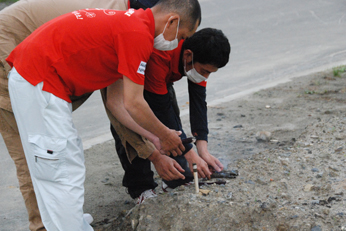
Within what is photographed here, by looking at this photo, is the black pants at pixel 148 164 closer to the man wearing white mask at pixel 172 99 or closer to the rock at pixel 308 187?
the man wearing white mask at pixel 172 99

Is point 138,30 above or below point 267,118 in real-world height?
above

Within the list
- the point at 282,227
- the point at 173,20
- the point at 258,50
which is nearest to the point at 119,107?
the point at 173,20

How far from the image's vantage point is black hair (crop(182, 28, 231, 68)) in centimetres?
303

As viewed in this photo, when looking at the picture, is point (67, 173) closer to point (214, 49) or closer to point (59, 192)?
point (59, 192)

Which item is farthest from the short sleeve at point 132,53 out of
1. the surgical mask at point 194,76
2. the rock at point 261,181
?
the rock at point 261,181

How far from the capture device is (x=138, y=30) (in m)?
2.21

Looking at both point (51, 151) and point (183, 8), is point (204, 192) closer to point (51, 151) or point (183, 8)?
point (51, 151)

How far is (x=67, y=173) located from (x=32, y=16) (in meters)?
1.26

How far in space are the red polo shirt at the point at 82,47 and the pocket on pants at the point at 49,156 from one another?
267 millimetres

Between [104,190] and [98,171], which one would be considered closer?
[104,190]

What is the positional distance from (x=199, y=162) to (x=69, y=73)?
1.39 m

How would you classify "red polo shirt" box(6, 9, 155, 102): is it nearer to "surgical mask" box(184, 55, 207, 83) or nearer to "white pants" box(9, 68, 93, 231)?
"white pants" box(9, 68, 93, 231)

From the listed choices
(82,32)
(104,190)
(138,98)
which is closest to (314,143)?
(104,190)

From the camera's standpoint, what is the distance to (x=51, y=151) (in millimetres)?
2289
